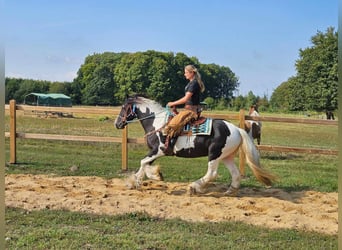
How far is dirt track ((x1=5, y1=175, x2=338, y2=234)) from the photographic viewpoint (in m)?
4.89

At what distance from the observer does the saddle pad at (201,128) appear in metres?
6.11

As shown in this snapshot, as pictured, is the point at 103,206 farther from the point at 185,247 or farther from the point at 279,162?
the point at 279,162

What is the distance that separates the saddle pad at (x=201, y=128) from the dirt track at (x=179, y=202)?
3.06ft

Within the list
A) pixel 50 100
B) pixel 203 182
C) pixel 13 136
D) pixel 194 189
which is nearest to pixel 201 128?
pixel 203 182

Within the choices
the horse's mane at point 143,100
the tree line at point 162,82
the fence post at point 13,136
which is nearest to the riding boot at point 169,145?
the horse's mane at point 143,100

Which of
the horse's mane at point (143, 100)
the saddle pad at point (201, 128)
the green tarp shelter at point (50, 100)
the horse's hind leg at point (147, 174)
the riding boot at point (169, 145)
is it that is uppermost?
the green tarp shelter at point (50, 100)

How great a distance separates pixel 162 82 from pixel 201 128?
5268 centimetres

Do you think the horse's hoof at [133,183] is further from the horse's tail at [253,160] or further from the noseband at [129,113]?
the horse's tail at [253,160]

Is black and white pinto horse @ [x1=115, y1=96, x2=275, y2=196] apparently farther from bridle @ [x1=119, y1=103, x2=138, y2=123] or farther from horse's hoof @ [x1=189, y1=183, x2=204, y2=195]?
bridle @ [x1=119, y1=103, x2=138, y2=123]

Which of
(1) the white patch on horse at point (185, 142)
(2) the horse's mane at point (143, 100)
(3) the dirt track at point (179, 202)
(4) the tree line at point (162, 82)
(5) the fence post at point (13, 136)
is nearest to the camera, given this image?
(3) the dirt track at point (179, 202)

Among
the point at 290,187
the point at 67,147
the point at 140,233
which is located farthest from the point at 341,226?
the point at 67,147

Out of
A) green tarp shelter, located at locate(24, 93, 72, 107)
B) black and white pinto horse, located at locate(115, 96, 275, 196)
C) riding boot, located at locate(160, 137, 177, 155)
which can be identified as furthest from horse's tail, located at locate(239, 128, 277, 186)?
green tarp shelter, located at locate(24, 93, 72, 107)

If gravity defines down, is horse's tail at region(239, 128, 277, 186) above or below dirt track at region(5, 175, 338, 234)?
above

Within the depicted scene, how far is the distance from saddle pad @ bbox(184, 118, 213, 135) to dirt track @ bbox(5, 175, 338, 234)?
932 mm
